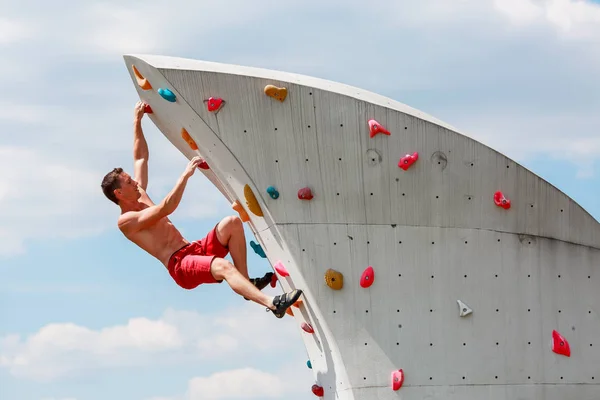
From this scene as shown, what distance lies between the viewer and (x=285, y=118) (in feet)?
36.8

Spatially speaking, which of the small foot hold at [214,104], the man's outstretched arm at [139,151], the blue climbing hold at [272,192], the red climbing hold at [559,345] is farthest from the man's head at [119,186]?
the red climbing hold at [559,345]

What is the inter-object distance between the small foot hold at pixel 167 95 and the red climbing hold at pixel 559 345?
448 cm

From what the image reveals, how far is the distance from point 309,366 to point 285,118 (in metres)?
2.99

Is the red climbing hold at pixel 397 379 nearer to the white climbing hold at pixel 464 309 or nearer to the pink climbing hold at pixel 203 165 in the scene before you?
the white climbing hold at pixel 464 309

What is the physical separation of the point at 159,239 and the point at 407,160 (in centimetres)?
271

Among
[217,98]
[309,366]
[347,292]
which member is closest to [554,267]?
[347,292]

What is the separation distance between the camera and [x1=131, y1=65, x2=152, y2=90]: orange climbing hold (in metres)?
11.6

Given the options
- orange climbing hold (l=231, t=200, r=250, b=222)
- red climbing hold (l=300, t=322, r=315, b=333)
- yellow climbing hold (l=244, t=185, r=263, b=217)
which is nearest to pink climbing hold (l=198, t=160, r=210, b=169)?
orange climbing hold (l=231, t=200, r=250, b=222)

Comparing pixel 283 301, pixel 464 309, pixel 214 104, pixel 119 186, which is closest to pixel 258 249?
pixel 283 301

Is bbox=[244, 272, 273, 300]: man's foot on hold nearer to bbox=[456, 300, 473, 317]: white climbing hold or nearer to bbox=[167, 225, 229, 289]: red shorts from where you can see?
bbox=[167, 225, 229, 289]: red shorts

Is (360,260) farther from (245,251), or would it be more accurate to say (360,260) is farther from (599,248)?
(599,248)

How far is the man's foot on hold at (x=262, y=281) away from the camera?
39.2 ft

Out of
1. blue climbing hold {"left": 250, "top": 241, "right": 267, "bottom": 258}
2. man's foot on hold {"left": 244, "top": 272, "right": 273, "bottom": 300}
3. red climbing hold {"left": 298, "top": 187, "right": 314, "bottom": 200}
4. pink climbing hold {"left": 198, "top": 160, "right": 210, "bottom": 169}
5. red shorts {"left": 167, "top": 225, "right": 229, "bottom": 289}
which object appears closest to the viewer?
red climbing hold {"left": 298, "top": 187, "right": 314, "bottom": 200}

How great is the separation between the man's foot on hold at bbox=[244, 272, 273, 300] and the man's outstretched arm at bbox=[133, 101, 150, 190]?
155 centimetres
